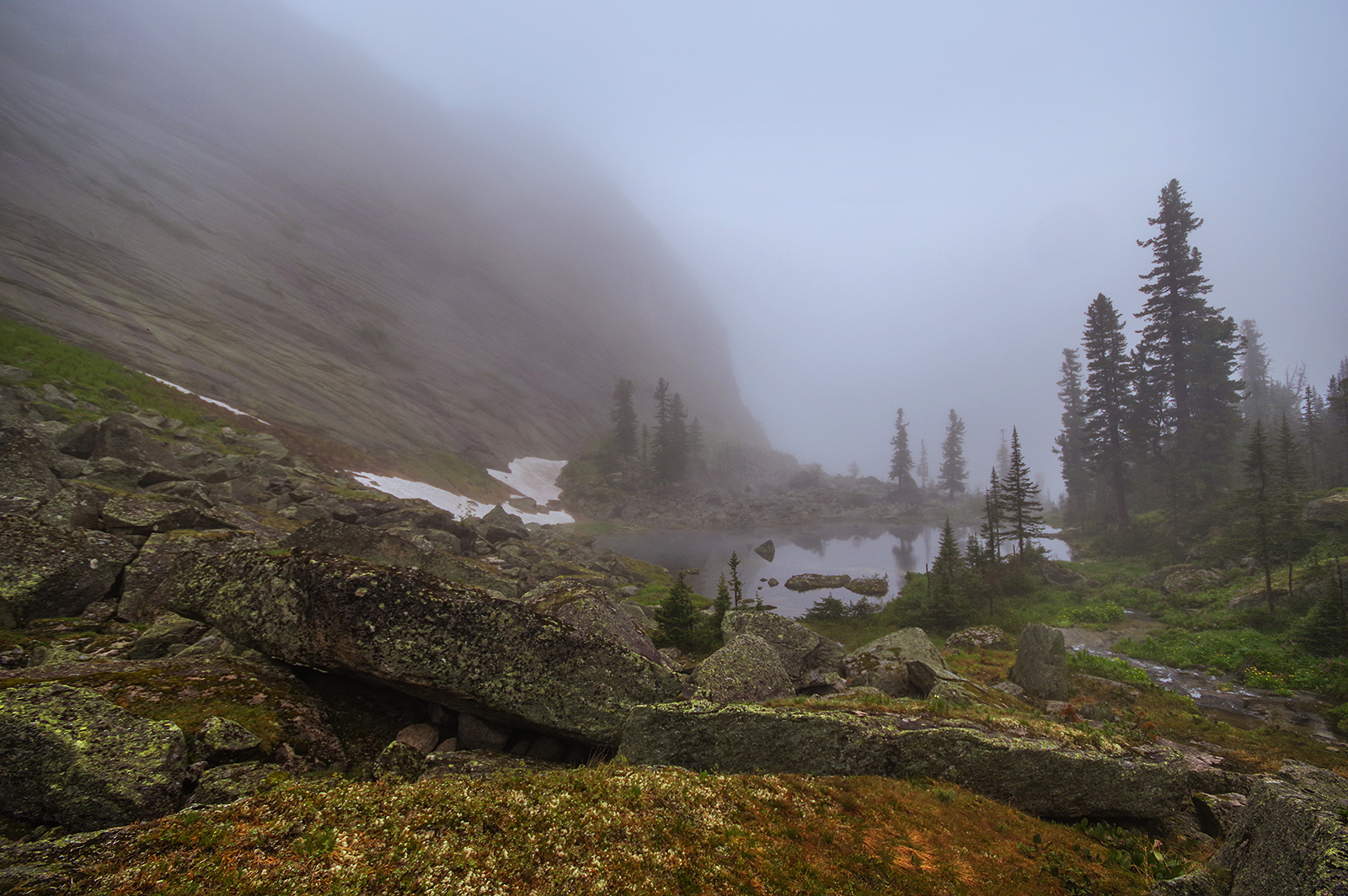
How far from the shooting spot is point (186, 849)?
4.57 metres

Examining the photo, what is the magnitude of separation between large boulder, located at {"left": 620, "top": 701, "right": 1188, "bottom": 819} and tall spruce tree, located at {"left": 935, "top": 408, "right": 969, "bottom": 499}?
138m

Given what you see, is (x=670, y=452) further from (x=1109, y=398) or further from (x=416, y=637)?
(x=416, y=637)

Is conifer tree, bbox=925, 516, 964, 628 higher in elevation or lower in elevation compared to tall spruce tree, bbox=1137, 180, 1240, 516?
lower

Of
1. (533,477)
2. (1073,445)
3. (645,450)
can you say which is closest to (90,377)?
(533,477)

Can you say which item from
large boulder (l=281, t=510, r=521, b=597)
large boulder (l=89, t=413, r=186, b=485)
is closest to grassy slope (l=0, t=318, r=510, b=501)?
large boulder (l=89, t=413, r=186, b=485)

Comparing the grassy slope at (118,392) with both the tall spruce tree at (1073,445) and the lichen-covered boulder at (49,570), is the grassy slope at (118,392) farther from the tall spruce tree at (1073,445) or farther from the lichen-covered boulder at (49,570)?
the tall spruce tree at (1073,445)

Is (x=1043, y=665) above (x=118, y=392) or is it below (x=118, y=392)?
below

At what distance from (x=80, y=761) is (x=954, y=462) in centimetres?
15202

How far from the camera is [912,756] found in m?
9.75

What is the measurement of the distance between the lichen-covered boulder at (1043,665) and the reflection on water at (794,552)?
17267mm

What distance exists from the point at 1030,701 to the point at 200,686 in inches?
920

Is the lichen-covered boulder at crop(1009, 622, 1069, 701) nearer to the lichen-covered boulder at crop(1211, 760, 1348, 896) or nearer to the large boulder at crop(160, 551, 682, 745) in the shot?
the lichen-covered boulder at crop(1211, 760, 1348, 896)

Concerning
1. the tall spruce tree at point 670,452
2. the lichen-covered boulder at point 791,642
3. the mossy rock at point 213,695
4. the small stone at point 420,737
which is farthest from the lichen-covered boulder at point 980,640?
the tall spruce tree at point 670,452

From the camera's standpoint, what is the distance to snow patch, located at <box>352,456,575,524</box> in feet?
177
